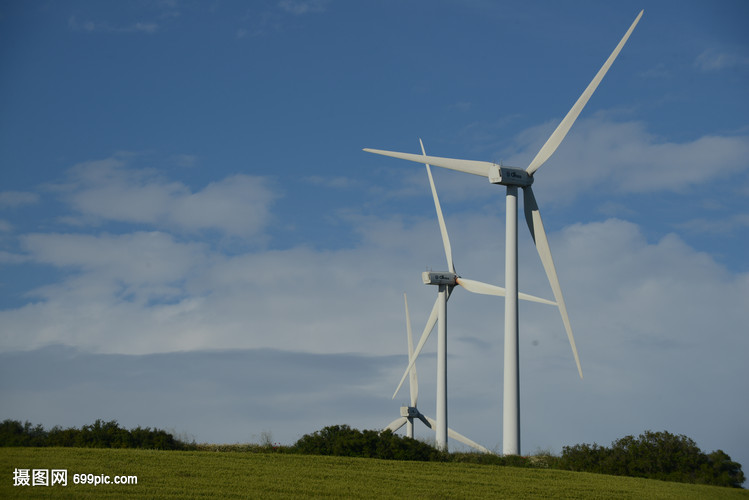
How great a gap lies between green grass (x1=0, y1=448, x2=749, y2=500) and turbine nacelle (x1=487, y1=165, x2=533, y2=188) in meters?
19.2

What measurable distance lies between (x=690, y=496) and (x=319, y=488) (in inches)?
757

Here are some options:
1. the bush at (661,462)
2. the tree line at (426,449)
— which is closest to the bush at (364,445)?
the tree line at (426,449)

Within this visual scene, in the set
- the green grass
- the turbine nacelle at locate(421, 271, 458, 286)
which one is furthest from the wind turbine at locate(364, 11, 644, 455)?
the turbine nacelle at locate(421, 271, 458, 286)

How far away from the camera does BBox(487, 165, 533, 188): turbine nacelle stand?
5416 centimetres

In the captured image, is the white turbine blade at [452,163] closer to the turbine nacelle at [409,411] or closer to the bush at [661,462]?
the bush at [661,462]

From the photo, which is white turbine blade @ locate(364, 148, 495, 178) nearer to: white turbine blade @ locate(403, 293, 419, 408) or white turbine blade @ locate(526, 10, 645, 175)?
white turbine blade @ locate(526, 10, 645, 175)

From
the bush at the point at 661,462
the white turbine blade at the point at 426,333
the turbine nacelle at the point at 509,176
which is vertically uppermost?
the turbine nacelle at the point at 509,176

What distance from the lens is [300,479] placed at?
128 feet

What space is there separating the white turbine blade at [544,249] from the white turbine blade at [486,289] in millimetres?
4628

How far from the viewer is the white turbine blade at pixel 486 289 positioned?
194ft

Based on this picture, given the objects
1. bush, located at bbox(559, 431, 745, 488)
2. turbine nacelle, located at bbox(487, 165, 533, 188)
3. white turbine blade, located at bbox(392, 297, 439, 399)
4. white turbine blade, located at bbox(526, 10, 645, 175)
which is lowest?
bush, located at bbox(559, 431, 745, 488)

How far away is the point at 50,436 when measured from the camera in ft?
Answer: 171

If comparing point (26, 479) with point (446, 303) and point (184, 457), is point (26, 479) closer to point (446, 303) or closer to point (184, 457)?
point (184, 457)

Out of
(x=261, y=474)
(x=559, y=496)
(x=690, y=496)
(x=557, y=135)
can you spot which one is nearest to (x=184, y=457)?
(x=261, y=474)
